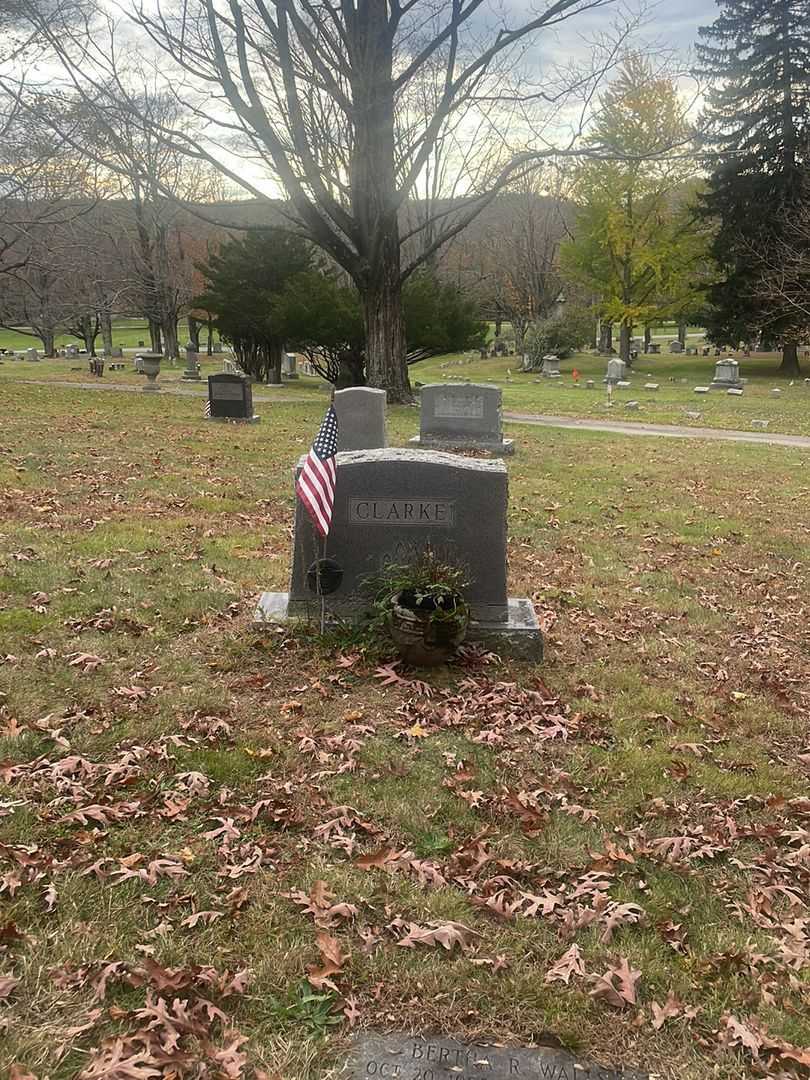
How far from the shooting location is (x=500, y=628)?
548 centimetres

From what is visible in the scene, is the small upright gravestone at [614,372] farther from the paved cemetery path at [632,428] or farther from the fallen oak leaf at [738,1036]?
the fallen oak leaf at [738,1036]

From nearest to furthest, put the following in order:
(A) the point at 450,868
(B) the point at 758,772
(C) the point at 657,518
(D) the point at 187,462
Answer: (A) the point at 450,868, (B) the point at 758,772, (C) the point at 657,518, (D) the point at 187,462

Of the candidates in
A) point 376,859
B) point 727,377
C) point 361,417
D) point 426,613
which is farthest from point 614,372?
point 376,859

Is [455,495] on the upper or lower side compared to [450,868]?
upper

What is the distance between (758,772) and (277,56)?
59.1 ft

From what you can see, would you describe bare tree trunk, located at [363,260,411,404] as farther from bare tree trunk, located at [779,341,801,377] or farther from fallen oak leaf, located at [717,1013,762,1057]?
bare tree trunk, located at [779,341,801,377]

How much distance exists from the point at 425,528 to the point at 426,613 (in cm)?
77

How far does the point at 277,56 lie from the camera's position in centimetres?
1716

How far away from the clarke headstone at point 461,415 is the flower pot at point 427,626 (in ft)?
34.6

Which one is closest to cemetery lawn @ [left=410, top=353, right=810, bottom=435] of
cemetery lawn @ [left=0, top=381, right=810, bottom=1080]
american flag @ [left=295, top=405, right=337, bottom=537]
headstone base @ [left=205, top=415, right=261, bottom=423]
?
headstone base @ [left=205, top=415, right=261, bottom=423]

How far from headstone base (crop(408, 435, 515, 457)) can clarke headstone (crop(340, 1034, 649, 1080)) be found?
12.7 meters

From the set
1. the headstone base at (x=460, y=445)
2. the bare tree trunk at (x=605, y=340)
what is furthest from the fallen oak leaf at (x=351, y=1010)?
the bare tree trunk at (x=605, y=340)

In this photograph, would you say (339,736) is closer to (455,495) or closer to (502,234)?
(455,495)

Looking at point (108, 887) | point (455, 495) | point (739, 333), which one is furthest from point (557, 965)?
point (739, 333)
